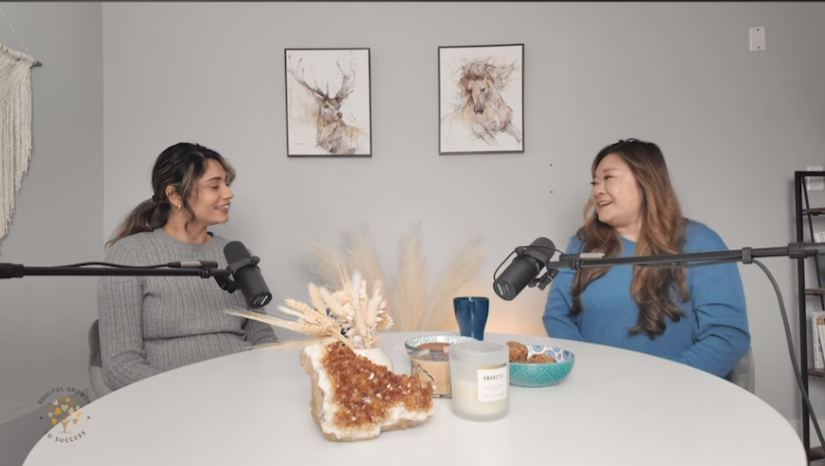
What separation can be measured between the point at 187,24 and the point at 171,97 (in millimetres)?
356

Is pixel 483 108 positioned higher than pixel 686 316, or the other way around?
pixel 483 108

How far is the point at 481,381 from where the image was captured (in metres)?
0.80

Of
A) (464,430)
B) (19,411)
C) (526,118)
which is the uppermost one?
(526,118)

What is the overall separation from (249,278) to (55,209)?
173cm

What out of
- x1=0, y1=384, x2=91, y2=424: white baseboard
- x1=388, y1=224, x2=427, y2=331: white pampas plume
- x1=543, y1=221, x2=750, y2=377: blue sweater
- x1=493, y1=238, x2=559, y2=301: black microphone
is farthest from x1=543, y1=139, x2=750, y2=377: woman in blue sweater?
x1=0, y1=384, x2=91, y2=424: white baseboard

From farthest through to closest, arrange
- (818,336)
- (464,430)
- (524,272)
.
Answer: (818,336)
(524,272)
(464,430)

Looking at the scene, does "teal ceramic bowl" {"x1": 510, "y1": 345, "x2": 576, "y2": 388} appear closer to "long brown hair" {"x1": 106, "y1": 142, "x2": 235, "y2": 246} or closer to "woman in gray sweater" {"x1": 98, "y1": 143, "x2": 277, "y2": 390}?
"woman in gray sweater" {"x1": 98, "y1": 143, "x2": 277, "y2": 390}

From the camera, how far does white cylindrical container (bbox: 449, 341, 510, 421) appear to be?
2.62ft

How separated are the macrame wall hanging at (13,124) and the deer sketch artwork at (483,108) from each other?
168cm

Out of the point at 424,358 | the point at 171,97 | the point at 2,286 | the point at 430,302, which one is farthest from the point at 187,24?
the point at 424,358

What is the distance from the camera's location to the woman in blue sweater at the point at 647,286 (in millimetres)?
1591

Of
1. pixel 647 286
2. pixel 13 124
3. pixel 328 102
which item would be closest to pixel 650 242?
pixel 647 286

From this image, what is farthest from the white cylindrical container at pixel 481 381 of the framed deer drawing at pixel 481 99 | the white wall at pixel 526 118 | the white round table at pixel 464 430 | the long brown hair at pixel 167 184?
the framed deer drawing at pixel 481 99

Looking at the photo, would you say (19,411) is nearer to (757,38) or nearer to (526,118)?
(526,118)
